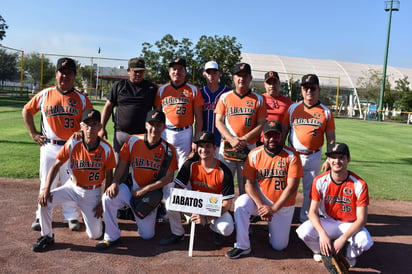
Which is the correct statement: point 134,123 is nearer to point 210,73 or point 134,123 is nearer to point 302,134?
point 210,73

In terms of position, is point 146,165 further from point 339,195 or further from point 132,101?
point 339,195

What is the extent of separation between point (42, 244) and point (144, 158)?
1.53 metres

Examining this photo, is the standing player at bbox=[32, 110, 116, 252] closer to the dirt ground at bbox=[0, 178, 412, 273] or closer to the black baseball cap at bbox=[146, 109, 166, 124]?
the dirt ground at bbox=[0, 178, 412, 273]

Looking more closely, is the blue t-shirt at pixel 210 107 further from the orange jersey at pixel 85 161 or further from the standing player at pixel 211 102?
the orange jersey at pixel 85 161

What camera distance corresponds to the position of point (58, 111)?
4.44 m

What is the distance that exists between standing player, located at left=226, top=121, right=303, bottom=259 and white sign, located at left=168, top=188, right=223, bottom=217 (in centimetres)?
29

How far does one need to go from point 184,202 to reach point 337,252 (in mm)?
1776

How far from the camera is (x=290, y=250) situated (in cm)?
419

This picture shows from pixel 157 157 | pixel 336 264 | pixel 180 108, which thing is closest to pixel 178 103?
pixel 180 108

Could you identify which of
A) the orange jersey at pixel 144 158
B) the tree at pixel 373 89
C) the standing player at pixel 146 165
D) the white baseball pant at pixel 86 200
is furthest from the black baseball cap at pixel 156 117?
the tree at pixel 373 89

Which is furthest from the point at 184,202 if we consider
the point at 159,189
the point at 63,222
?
the point at 63,222

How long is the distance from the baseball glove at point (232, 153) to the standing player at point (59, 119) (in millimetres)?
2077

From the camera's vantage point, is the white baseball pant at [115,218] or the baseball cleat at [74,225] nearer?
the white baseball pant at [115,218]

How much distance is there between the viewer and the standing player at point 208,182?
409 cm
